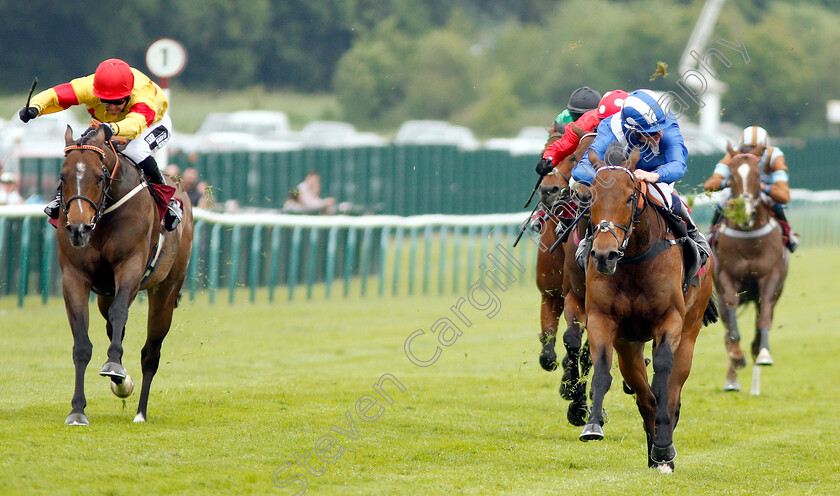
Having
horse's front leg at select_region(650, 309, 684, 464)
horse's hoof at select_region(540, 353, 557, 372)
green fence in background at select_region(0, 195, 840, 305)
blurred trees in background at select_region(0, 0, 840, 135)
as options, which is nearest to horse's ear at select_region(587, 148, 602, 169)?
horse's front leg at select_region(650, 309, 684, 464)

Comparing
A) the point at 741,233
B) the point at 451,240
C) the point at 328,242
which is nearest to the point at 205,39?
the point at 451,240

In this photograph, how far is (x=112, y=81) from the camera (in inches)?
273

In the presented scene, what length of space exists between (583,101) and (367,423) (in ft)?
8.27

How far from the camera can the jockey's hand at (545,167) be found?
7223mm

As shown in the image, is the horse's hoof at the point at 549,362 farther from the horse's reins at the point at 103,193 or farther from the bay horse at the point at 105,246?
the horse's reins at the point at 103,193

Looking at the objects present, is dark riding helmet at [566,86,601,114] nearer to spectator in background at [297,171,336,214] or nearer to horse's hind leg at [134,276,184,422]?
horse's hind leg at [134,276,184,422]

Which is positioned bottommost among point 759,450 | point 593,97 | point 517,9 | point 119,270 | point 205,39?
point 759,450

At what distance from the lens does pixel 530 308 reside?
14.9 m

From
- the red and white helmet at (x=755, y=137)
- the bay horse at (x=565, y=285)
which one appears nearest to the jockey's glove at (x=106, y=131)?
the bay horse at (x=565, y=285)

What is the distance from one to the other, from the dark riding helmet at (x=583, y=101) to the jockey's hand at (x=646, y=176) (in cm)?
190

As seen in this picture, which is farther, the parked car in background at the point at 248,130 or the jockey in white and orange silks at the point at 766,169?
the parked car in background at the point at 248,130

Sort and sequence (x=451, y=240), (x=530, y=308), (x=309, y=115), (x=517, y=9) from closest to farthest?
(x=530, y=308)
(x=451, y=240)
(x=309, y=115)
(x=517, y=9)

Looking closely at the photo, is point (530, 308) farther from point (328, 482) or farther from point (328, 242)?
point (328, 482)

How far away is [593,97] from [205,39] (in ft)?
93.4
